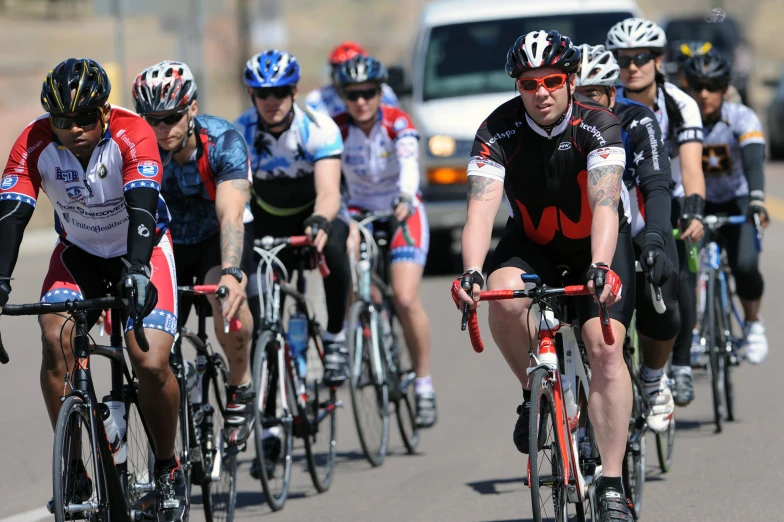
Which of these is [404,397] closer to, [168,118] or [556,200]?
[168,118]

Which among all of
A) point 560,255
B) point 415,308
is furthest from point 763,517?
point 415,308

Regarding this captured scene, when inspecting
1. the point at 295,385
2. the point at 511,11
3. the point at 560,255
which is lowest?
the point at 295,385

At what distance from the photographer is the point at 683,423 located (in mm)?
9500

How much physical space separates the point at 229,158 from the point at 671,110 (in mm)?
2645

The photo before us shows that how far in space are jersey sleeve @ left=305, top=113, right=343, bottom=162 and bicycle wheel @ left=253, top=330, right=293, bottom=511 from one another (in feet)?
4.09

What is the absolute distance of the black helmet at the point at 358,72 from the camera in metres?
9.18

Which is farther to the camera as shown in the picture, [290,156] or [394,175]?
[394,175]

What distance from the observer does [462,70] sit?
1639cm

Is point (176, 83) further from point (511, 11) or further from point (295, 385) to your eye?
point (511, 11)

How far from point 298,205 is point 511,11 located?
8214 mm

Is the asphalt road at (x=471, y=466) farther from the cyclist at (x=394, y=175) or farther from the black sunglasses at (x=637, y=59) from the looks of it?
the black sunglasses at (x=637, y=59)

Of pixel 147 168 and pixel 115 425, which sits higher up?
pixel 147 168

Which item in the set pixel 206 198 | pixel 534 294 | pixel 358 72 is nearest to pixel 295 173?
pixel 358 72

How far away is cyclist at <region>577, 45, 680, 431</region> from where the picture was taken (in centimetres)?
670
